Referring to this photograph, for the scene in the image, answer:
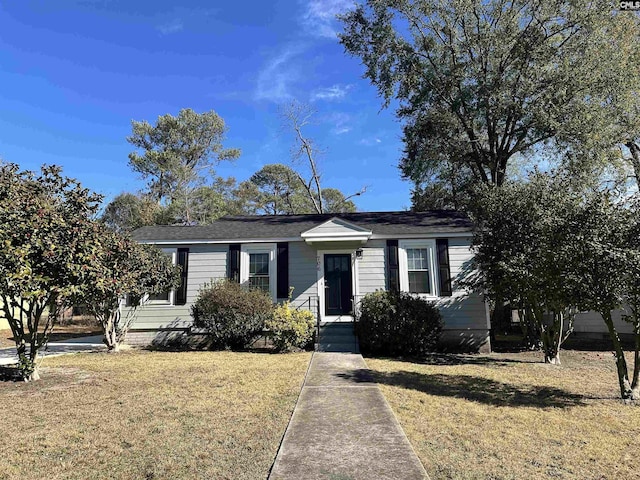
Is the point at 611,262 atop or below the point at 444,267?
below

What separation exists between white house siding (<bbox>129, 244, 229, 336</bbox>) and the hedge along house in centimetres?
3

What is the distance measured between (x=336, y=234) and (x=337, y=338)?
2962mm

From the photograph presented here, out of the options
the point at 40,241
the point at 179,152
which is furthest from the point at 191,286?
the point at 179,152

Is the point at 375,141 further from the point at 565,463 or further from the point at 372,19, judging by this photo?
the point at 565,463

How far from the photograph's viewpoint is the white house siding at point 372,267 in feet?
39.1

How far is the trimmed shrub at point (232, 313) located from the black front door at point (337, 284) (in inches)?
84.8

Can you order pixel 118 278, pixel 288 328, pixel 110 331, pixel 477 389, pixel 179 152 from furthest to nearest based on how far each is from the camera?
pixel 179 152 < pixel 110 331 < pixel 288 328 < pixel 118 278 < pixel 477 389

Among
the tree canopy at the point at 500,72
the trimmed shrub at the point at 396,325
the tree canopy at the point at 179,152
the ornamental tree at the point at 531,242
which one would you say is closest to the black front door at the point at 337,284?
the trimmed shrub at the point at 396,325

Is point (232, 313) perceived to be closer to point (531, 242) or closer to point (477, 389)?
point (477, 389)

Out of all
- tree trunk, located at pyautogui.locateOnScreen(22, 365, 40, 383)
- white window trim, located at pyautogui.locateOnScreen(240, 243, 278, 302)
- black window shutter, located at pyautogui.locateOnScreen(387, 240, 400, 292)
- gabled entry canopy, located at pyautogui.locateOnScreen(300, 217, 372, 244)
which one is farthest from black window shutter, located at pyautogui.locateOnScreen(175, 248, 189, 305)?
black window shutter, located at pyautogui.locateOnScreen(387, 240, 400, 292)

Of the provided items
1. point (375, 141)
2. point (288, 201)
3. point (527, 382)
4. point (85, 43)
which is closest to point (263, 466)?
point (527, 382)

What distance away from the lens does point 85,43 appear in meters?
13.0

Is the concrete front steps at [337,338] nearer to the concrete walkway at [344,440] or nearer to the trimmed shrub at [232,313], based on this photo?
the trimmed shrub at [232,313]

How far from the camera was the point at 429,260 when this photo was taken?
11891mm
